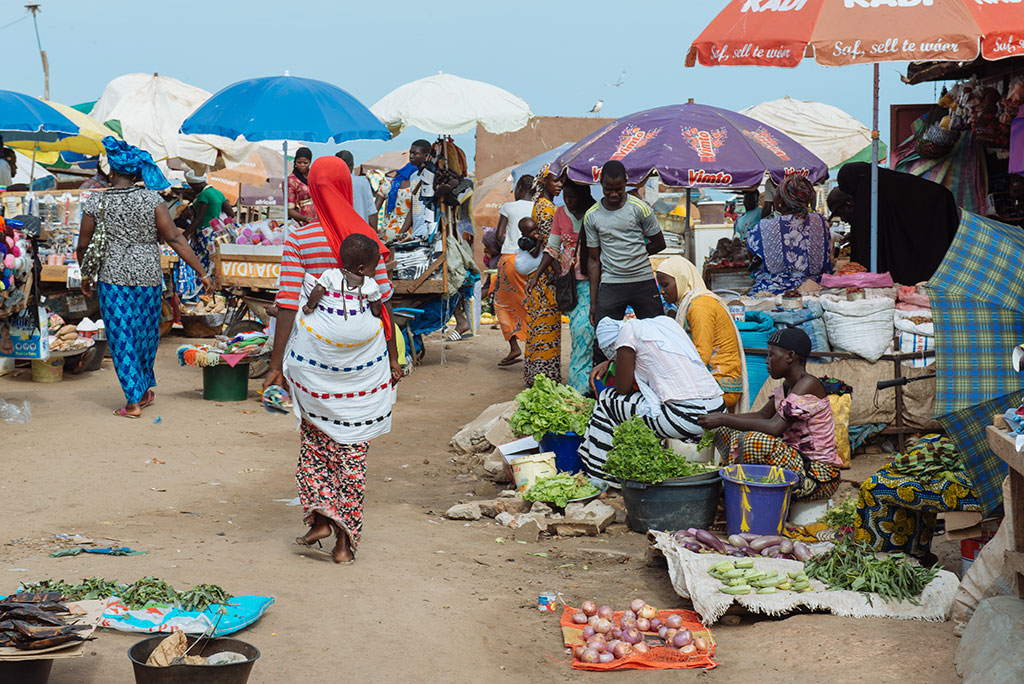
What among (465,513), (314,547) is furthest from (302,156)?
(314,547)

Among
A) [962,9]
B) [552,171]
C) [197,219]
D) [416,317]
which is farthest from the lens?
[197,219]

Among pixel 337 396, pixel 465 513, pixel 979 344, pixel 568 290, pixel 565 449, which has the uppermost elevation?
pixel 979 344

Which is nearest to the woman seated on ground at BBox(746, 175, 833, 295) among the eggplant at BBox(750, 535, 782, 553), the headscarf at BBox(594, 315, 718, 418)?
the headscarf at BBox(594, 315, 718, 418)

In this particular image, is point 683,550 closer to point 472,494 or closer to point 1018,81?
point 472,494

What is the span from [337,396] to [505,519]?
1715mm

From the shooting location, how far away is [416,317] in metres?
12.6

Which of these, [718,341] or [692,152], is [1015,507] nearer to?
[718,341]

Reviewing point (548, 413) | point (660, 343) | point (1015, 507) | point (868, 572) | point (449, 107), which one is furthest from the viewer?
point (449, 107)

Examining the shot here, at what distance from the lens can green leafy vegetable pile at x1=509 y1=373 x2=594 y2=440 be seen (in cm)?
727

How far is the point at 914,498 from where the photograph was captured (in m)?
5.00

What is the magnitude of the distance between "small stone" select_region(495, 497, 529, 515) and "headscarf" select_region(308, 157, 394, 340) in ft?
5.78

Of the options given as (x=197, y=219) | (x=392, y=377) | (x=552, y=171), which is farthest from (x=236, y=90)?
(x=392, y=377)

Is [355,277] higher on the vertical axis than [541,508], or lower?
higher

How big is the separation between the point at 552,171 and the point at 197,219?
5.35 m
